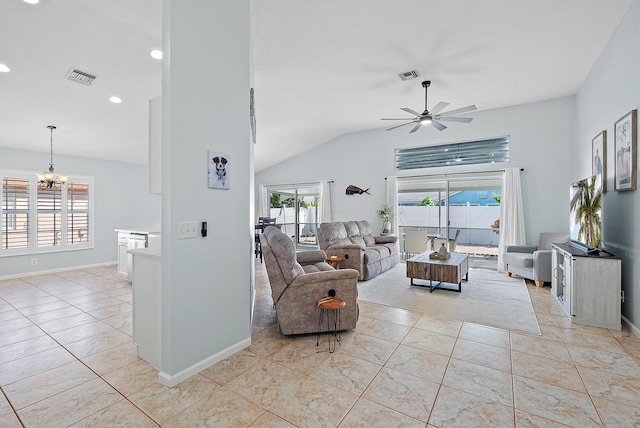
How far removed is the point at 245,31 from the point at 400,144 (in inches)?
196

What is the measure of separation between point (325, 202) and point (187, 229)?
593cm

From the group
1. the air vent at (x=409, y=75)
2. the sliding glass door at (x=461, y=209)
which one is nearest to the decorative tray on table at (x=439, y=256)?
the sliding glass door at (x=461, y=209)

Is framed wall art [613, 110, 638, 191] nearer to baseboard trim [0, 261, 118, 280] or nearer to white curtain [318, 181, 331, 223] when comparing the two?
white curtain [318, 181, 331, 223]

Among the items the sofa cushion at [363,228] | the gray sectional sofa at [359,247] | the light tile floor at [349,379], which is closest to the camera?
the light tile floor at [349,379]

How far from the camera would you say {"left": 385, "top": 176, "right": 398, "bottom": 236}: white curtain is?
270 inches

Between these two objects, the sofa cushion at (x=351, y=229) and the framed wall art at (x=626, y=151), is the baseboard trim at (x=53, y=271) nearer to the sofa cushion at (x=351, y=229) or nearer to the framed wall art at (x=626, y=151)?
the sofa cushion at (x=351, y=229)

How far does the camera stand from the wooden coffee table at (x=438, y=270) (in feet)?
13.4

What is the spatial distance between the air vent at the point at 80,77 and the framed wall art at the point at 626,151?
605 cm

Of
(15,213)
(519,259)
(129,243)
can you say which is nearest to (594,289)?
(519,259)

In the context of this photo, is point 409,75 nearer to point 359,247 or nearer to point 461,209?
Result: point 359,247

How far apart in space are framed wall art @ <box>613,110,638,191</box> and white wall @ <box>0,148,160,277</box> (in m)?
8.75

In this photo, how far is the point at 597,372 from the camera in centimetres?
219

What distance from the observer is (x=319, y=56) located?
3773 millimetres

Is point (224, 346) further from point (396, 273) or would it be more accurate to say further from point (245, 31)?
point (396, 273)
